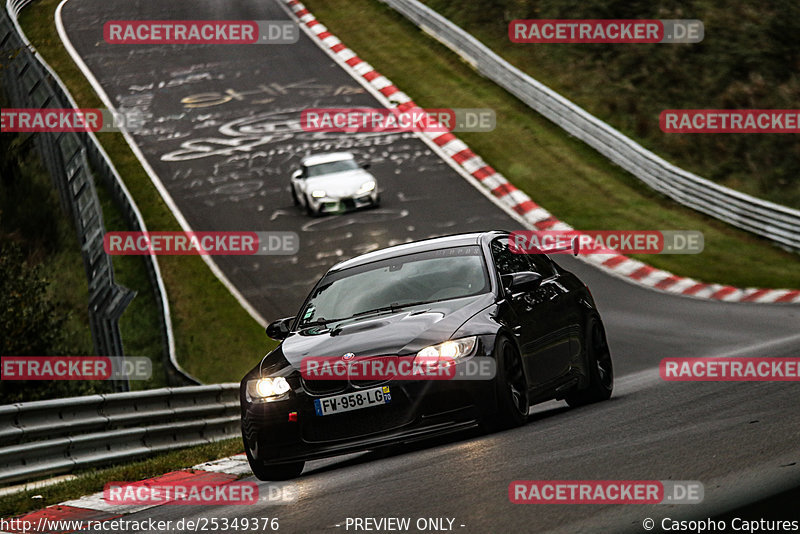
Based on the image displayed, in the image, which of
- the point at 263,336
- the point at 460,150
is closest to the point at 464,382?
the point at 263,336

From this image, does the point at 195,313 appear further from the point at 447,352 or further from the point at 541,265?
the point at 447,352

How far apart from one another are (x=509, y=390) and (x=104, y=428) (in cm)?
426

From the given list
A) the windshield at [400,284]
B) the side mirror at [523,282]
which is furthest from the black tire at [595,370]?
the windshield at [400,284]

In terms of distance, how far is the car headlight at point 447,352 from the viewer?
7.29 m

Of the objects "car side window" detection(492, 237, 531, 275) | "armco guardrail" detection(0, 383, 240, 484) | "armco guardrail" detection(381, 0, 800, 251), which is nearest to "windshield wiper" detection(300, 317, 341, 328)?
"car side window" detection(492, 237, 531, 275)

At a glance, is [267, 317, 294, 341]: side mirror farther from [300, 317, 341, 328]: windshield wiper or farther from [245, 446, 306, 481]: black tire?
[245, 446, 306, 481]: black tire

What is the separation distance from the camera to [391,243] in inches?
860

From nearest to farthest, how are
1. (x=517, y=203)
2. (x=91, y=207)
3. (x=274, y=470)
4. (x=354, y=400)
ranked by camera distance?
(x=354, y=400)
(x=274, y=470)
(x=91, y=207)
(x=517, y=203)

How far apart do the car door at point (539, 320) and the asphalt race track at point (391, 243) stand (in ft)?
1.29

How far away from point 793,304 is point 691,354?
413 centimetres

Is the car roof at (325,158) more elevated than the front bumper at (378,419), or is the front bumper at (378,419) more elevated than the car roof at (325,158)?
the front bumper at (378,419)

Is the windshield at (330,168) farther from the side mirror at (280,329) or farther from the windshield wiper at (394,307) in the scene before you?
the windshield wiper at (394,307)

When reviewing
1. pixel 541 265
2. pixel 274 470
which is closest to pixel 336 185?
pixel 541 265

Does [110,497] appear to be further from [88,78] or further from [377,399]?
[88,78]
